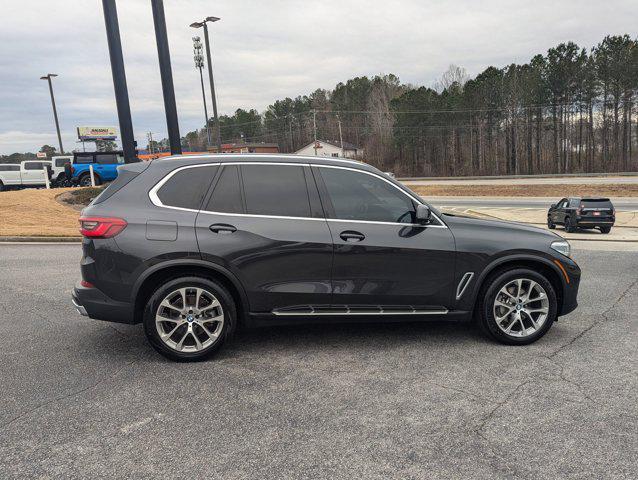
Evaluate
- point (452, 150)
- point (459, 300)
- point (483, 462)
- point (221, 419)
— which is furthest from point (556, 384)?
point (452, 150)

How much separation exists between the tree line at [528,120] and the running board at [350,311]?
59.7 m

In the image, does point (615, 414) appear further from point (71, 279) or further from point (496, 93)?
point (496, 93)

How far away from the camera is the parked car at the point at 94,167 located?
23.7 m

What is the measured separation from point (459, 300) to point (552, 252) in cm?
102

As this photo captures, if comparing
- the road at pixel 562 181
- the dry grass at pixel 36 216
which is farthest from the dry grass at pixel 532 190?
the dry grass at pixel 36 216

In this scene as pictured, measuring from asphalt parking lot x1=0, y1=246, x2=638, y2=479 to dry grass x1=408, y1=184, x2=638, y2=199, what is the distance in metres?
34.7

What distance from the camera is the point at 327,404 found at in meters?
3.34

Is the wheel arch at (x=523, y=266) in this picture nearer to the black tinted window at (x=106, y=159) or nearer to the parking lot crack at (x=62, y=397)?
the parking lot crack at (x=62, y=397)

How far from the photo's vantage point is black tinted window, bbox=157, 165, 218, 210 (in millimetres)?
4102

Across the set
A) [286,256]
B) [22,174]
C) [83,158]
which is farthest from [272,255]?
[22,174]

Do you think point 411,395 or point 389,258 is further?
point 389,258

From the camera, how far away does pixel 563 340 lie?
458cm

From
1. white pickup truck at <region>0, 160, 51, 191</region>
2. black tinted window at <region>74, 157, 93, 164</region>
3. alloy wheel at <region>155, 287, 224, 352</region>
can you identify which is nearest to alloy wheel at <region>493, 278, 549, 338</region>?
alloy wheel at <region>155, 287, 224, 352</region>

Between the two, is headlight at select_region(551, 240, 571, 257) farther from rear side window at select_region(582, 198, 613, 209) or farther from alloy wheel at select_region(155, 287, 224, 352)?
rear side window at select_region(582, 198, 613, 209)
